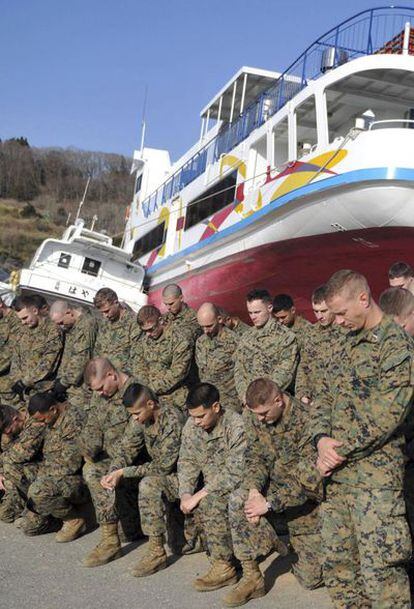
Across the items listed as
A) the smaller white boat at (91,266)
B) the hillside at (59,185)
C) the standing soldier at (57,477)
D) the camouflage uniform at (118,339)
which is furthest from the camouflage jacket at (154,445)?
the hillside at (59,185)

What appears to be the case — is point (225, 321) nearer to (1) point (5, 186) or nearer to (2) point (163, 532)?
(2) point (163, 532)

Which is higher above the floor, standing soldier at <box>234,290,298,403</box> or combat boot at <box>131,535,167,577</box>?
standing soldier at <box>234,290,298,403</box>

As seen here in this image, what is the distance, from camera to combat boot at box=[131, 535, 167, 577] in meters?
4.39

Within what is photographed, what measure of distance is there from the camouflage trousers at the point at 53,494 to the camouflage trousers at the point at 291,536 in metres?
1.67

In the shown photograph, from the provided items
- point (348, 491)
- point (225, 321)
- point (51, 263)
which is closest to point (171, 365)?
point (225, 321)

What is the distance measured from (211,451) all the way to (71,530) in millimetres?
1486

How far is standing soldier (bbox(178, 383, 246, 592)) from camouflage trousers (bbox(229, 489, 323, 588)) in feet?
0.60

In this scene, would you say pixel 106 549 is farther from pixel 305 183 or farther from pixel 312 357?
pixel 305 183

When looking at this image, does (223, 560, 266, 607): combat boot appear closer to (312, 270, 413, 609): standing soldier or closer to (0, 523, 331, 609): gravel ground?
(0, 523, 331, 609): gravel ground

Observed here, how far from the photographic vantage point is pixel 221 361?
20.4 feet

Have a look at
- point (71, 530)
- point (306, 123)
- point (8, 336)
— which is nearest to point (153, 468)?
point (71, 530)

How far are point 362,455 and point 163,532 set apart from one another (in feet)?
6.00

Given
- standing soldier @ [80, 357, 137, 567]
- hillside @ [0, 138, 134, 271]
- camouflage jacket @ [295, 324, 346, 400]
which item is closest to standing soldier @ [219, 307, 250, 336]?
camouflage jacket @ [295, 324, 346, 400]

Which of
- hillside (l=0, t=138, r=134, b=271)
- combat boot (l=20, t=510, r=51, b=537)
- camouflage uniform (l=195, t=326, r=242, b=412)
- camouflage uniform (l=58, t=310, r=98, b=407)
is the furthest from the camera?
hillside (l=0, t=138, r=134, b=271)
